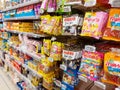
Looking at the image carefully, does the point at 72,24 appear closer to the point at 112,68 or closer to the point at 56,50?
the point at 56,50

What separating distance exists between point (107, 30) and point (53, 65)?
3.46 ft

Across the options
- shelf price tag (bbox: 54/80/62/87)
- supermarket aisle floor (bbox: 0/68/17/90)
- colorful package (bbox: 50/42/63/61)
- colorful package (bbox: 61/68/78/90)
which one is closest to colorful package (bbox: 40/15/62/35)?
colorful package (bbox: 50/42/63/61)

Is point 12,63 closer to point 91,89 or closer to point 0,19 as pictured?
point 0,19

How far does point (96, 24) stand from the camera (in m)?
1.33

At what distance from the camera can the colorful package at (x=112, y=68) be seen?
1219 mm

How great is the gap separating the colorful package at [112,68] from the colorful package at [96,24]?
6.6 inches

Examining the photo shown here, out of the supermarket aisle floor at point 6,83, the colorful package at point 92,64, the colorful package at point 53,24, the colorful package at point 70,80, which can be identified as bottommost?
the supermarket aisle floor at point 6,83

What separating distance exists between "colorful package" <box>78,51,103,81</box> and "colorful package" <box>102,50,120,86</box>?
0.07 metres

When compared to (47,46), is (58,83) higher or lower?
lower

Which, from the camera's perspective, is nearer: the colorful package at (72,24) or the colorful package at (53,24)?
the colorful package at (72,24)

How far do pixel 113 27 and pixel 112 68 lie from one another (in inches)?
11.0

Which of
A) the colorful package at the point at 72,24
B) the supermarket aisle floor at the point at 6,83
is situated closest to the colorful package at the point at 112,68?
the colorful package at the point at 72,24

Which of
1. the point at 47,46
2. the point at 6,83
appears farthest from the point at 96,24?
the point at 6,83

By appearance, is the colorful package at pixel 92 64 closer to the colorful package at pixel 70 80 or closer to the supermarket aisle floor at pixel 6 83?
the colorful package at pixel 70 80
